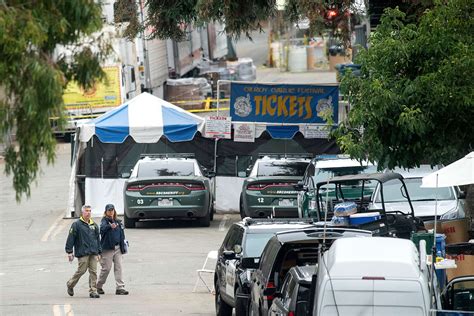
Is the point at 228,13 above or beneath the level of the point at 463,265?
above

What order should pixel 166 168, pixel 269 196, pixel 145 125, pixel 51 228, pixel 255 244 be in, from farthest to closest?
1. pixel 145 125
2. pixel 51 228
3. pixel 166 168
4. pixel 269 196
5. pixel 255 244

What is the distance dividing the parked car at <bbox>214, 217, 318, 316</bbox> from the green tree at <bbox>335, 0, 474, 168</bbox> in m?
1.57

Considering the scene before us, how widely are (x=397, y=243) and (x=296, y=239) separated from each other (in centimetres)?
228

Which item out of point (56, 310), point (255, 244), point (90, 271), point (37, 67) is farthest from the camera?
point (90, 271)

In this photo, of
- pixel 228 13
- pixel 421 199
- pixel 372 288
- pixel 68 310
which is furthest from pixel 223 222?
pixel 372 288

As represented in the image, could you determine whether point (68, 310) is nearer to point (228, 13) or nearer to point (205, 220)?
point (228, 13)

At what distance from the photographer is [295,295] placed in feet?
39.7

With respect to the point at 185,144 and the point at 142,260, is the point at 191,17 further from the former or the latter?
the point at 185,144

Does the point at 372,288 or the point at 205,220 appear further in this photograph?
the point at 205,220

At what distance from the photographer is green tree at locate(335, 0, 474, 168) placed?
16.1 m

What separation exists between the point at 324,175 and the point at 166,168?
4.78m

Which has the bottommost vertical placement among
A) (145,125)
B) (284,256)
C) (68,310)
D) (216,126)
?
(68,310)

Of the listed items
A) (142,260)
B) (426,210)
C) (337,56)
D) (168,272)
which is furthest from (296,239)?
(337,56)

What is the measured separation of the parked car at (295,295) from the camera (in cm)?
1191
